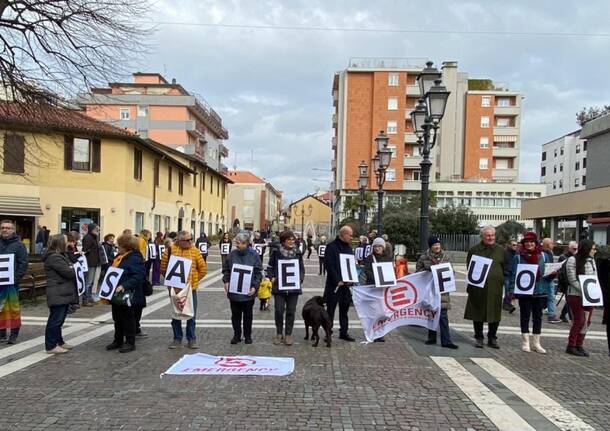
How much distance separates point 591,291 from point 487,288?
1.50 metres

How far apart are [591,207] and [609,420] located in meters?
31.2

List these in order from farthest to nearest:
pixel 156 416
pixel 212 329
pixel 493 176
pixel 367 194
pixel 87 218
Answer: pixel 493 176 → pixel 367 194 → pixel 87 218 → pixel 212 329 → pixel 156 416

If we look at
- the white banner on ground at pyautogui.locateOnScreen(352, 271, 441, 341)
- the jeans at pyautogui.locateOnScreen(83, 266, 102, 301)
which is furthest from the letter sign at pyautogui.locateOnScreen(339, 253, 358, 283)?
the jeans at pyautogui.locateOnScreen(83, 266, 102, 301)

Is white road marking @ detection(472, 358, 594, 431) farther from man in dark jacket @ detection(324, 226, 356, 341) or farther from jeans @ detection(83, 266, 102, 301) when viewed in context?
jeans @ detection(83, 266, 102, 301)

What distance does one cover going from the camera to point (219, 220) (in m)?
60.3

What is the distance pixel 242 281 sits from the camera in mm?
8242

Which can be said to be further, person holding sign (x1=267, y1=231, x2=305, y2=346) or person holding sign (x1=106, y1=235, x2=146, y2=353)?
person holding sign (x1=267, y1=231, x2=305, y2=346)

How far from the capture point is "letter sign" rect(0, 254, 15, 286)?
26.8 feet

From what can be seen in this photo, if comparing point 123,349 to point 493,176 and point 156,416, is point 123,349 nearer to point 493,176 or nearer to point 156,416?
point 156,416

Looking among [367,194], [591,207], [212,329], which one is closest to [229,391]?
[212,329]

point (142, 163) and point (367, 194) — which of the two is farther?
point (367, 194)

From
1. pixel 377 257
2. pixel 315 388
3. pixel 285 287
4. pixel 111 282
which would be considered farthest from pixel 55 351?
pixel 377 257

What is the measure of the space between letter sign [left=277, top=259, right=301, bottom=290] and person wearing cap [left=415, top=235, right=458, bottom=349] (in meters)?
2.14

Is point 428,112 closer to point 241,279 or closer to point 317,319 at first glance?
point 317,319
